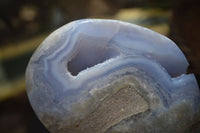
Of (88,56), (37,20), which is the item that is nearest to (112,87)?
(88,56)

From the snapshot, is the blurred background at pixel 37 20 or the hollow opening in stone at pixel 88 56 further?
the blurred background at pixel 37 20

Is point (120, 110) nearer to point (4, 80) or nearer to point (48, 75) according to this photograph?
point (48, 75)

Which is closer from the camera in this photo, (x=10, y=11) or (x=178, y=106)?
(x=178, y=106)

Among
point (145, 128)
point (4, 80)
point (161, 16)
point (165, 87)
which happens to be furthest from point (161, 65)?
Result: point (4, 80)

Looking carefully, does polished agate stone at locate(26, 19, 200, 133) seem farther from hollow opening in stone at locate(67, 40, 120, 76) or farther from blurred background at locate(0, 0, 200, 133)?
blurred background at locate(0, 0, 200, 133)

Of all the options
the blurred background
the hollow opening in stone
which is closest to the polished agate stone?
the hollow opening in stone

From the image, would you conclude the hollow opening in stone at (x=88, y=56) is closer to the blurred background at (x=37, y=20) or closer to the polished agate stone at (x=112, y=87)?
the polished agate stone at (x=112, y=87)

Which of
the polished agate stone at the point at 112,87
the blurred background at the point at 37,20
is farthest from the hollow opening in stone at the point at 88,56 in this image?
the blurred background at the point at 37,20
